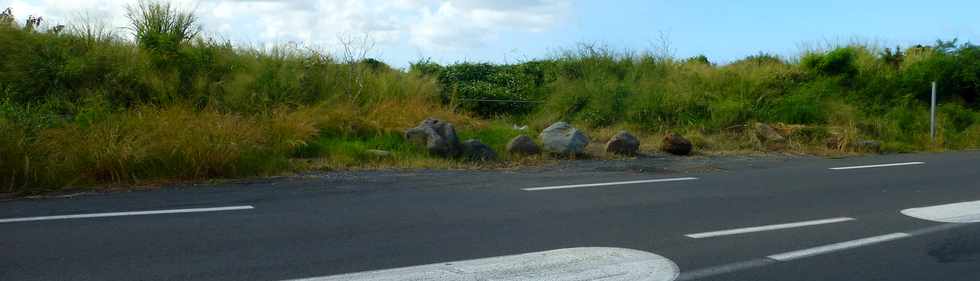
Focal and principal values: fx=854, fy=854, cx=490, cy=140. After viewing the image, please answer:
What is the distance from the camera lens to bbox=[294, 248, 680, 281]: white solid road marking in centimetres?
554

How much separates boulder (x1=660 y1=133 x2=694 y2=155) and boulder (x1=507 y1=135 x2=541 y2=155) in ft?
9.49

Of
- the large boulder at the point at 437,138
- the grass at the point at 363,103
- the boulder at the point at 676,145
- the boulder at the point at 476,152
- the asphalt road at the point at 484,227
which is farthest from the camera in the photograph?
the boulder at the point at 676,145

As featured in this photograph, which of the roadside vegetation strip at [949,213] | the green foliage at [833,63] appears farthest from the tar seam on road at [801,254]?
the green foliage at [833,63]

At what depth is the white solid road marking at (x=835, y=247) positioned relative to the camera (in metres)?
6.33

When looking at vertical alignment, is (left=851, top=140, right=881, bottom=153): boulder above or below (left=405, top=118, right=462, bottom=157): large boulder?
below

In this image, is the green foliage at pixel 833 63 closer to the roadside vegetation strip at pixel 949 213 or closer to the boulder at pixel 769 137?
the boulder at pixel 769 137

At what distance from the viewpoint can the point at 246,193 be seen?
9617mm

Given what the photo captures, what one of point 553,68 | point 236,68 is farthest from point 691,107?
point 236,68

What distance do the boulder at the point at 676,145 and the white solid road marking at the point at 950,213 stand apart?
7.23m

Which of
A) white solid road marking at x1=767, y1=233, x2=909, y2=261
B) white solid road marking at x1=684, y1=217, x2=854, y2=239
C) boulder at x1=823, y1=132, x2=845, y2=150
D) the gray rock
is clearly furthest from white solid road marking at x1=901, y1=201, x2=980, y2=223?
boulder at x1=823, y1=132, x2=845, y2=150

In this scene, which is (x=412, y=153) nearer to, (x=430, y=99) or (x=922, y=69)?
(x=430, y=99)

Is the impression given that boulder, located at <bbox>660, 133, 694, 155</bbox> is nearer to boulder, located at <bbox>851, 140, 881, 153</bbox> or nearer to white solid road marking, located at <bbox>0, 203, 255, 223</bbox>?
boulder, located at <bbox>851, 140, 881, 153</bbox>

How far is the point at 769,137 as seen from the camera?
18.3 metres

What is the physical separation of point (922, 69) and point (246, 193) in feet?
73.9
